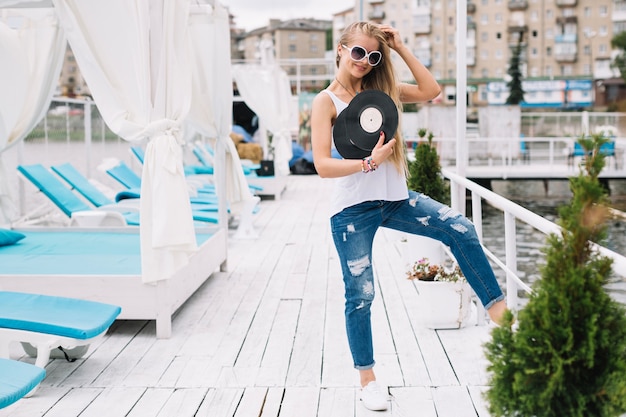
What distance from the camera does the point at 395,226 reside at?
125 inches

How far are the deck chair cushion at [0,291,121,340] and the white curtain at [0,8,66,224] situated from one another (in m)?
2.54

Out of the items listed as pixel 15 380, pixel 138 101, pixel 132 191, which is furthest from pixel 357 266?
pixel 132 191

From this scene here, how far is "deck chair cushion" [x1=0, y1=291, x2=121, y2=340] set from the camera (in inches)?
139

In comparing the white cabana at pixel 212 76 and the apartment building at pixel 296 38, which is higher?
the apartment building at pixel 296 38

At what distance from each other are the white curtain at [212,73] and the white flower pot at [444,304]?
265cm

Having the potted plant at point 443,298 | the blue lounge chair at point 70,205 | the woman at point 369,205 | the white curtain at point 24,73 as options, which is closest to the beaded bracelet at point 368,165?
the woman at point 369,205

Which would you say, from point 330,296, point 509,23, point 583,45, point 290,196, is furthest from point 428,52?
point 330,296

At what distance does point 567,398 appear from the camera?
2004 mm

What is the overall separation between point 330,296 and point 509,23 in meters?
68.3

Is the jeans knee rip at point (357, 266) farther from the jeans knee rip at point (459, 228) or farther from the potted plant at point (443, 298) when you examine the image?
the potted plant at point (443, 298)

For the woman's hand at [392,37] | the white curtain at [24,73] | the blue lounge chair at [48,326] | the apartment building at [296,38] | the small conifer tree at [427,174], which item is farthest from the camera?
the apartment building at [296,38]

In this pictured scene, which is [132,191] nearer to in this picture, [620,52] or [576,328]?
[576,328]

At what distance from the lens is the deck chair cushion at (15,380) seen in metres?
2.64

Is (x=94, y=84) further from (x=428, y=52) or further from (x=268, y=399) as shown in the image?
(x=428, y=52)
